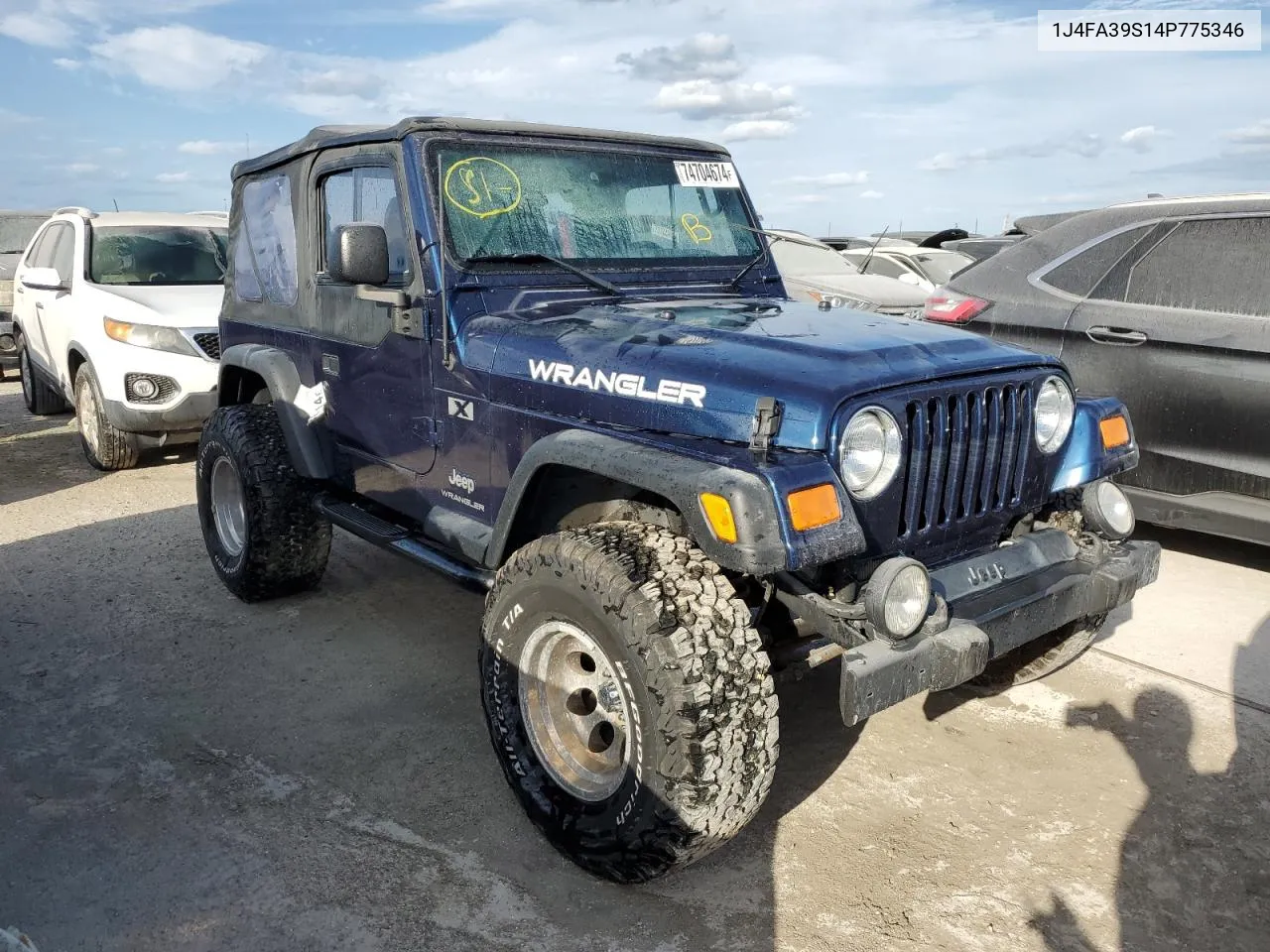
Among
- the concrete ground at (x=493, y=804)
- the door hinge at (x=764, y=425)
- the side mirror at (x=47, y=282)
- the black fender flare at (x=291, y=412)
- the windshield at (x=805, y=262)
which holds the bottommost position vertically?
the concrete ground at (x=493, y=804)

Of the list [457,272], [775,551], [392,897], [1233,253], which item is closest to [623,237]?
[457,272]

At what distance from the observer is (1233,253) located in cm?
480

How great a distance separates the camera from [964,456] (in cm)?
288

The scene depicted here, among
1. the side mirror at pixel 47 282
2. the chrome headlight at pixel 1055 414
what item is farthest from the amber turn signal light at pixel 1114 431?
the side mirror at pixel 47 282

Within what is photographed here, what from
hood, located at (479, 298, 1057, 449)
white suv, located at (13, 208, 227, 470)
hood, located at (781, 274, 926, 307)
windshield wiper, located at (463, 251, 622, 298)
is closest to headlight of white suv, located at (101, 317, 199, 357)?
white suv, located at (13, 208, 227, 470)

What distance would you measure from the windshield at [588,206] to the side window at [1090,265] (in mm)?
2030

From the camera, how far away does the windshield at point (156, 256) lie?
7.60 meters

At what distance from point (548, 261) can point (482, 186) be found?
34 cm

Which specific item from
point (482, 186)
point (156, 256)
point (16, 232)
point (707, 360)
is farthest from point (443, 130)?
point (16, 232)

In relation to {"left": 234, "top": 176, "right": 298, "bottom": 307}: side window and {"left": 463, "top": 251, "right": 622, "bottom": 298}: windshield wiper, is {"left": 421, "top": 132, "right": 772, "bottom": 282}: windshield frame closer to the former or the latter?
{"left": 463, "top": 251, "right": 622, "bottom": 298}: windshield wiper

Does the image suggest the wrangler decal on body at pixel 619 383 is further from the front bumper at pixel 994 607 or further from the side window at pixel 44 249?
the side window at pixel 44 249

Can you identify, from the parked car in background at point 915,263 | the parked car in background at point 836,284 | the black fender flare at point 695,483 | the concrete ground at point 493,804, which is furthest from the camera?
the parked car in background at point 915,263

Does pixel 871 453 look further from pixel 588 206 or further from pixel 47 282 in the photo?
pixel 47 282

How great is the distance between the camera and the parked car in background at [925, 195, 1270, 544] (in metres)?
4.60
